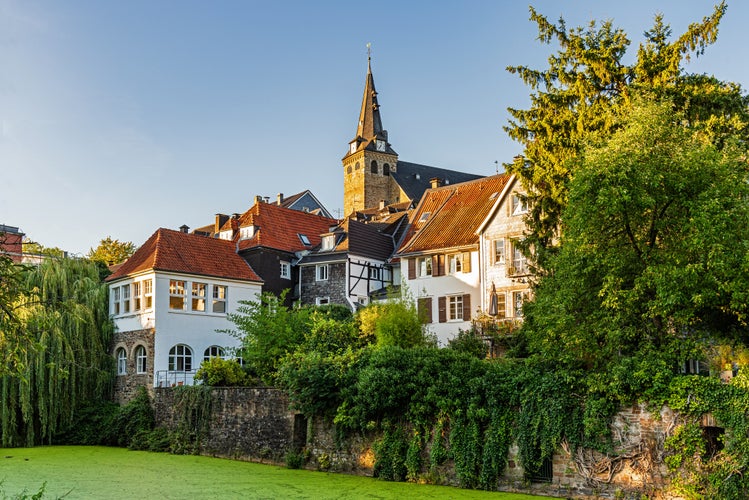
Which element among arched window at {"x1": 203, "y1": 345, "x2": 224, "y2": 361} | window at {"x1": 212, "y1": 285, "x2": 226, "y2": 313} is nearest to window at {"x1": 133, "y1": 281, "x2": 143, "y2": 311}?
window at {"x1": 212, "y1": 285, "x2": 226, "y2": 313}

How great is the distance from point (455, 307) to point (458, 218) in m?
5.36

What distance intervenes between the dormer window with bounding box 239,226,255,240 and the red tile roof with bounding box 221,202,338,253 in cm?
27

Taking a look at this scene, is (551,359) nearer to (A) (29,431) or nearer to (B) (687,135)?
(B) (687,135)

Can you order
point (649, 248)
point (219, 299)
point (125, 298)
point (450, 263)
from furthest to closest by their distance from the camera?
point (219, 299) → point (450, 263) → point (125, 298) → point (649, 248)

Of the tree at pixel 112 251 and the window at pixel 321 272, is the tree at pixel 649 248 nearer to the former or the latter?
the window at pixel 321 272

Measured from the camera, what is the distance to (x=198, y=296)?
39562 millimetres

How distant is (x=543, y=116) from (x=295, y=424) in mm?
13466

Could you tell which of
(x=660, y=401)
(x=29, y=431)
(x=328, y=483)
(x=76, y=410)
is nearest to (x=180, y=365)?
(x=76, y=410)

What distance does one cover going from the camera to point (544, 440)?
20719 millimetres

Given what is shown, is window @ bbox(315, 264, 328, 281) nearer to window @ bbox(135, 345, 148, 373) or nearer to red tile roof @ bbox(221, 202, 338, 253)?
red tile roof @ bbox(221, 202, 338, 253)

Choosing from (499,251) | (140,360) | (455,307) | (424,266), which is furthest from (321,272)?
(499,251)

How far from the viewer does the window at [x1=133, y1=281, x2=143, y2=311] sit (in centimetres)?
3834

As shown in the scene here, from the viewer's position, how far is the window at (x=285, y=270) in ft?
155

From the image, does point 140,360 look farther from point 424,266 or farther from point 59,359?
point 424,266
